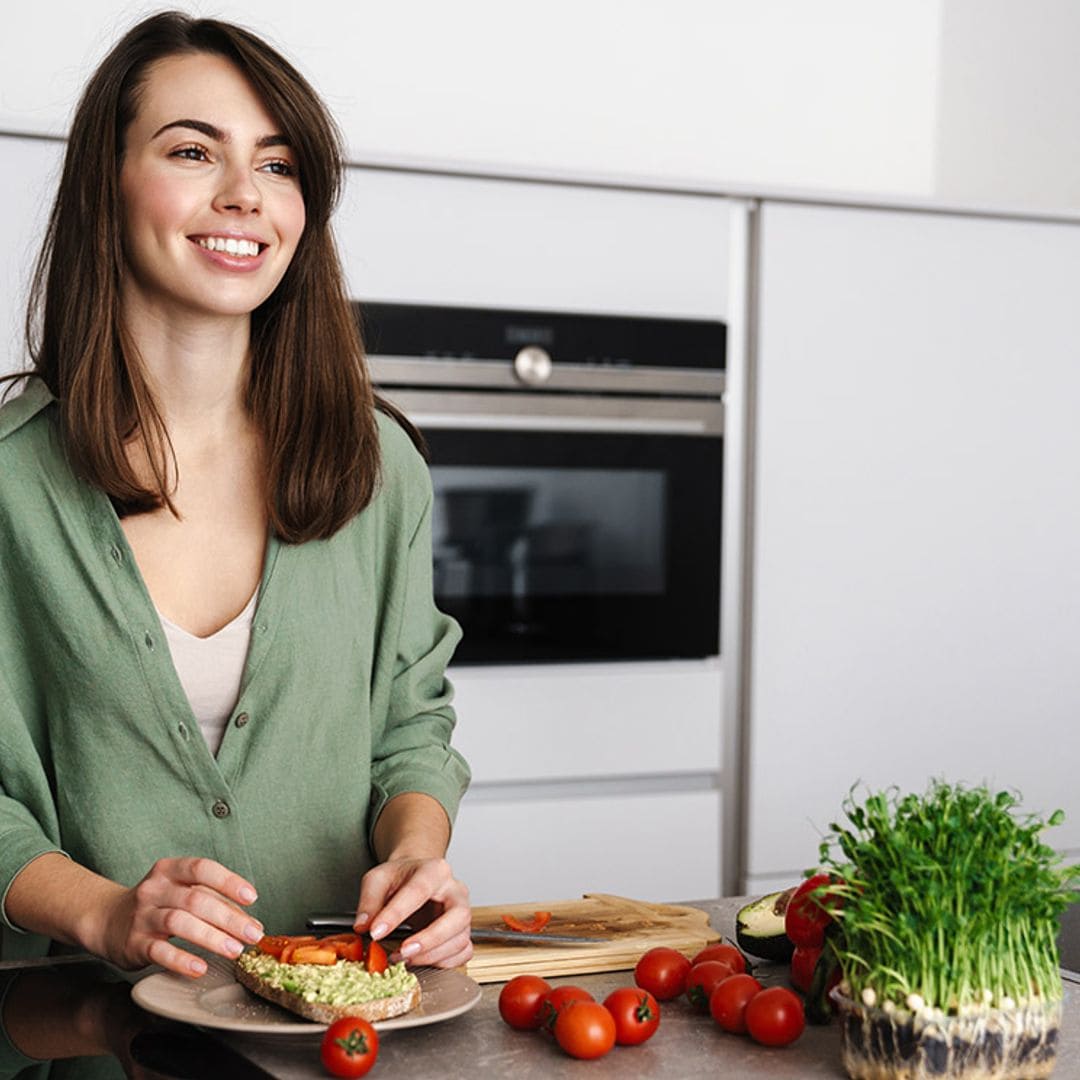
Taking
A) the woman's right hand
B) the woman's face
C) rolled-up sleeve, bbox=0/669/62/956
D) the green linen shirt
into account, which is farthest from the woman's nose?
the woman's right hand

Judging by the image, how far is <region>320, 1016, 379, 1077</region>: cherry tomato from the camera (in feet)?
3.48

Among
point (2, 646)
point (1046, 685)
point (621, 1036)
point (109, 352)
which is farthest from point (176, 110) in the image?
point (1046, 685)

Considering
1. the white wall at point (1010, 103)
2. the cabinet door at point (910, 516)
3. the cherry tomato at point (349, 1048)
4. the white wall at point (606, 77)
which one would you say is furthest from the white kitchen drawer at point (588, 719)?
the cherry tomato at point (349, 1048)

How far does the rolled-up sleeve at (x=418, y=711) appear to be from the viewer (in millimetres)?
1642

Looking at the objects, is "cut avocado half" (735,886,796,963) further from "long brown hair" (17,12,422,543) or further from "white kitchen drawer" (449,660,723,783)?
"white kitchen drawer" (449,660,723,783)

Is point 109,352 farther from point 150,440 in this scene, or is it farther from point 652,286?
point 652,286

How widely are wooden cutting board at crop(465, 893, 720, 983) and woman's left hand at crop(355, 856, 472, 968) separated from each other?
0.04m

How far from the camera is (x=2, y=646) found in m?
1.54

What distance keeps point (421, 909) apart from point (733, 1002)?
0.96ft

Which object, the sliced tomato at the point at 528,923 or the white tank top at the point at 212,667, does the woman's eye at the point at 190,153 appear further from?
the sliced tomato at the point at 528,923

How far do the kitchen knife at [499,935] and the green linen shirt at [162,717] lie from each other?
235mm

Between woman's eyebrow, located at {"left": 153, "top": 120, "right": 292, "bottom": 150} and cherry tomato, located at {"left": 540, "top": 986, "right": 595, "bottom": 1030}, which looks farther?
woman's eyebrow, located at {"left": 153, "top": 120, "right": 292, "bottom": 150}

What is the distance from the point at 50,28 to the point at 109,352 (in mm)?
1652

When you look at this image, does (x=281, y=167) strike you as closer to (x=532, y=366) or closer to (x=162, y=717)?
(x=162, y=717)
